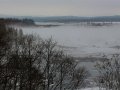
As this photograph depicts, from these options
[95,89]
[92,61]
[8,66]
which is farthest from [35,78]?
[92,61]

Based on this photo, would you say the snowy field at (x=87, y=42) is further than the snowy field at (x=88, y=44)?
Yes

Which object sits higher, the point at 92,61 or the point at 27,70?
the point at 27,70

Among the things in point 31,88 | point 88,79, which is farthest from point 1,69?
point 88,79

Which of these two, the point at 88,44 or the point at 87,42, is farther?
the point at 87,42

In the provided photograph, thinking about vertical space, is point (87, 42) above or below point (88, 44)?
below

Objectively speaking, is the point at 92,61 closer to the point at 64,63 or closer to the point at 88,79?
the point at 88,79

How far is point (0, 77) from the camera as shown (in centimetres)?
1070

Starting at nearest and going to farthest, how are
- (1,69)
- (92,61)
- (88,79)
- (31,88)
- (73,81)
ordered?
(1,69) → (31,88) → (73,81) → (88,79) → (92,61)

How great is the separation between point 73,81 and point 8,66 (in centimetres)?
1024

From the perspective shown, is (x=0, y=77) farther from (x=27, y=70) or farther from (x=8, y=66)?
(x=27, y=70)

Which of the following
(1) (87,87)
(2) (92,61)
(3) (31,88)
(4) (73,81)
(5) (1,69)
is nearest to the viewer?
(5) (1,69)

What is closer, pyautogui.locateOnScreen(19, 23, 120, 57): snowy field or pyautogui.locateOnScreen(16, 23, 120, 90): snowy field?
pyautogui.locateOnScreen(16, 23, 120, 90): snowy field

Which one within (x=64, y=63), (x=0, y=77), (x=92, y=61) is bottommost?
(x=92, y=61)

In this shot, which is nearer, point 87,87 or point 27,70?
point 27,70
